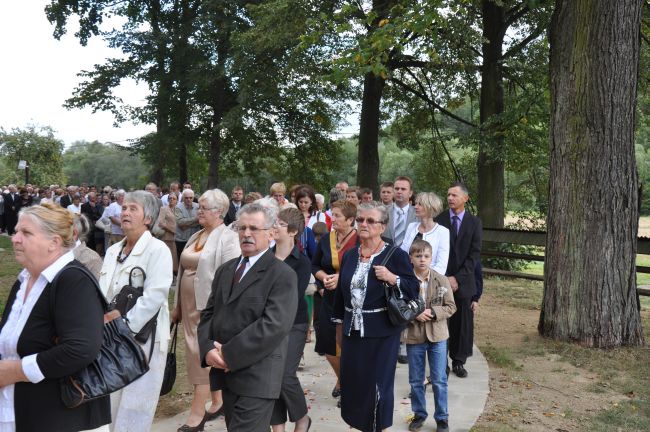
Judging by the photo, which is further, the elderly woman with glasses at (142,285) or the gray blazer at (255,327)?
the elderly woman with glasses at (142,285)

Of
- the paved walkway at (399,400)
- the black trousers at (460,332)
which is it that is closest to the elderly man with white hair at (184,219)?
the paved walkway at (399,400)

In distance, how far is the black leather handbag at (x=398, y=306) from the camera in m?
4.52

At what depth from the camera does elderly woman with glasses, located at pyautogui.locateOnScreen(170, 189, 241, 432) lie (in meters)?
5.18

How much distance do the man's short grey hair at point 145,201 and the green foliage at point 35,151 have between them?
54222 millimetres

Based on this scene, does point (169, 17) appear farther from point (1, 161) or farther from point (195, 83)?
point (1, 161)

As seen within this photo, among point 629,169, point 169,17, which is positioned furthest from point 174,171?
point 629,169

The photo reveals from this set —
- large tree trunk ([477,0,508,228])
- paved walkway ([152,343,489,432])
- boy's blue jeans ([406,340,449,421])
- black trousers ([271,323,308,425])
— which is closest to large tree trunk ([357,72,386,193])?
large tree trunk ([477,0,508,228])

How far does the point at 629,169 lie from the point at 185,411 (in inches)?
236

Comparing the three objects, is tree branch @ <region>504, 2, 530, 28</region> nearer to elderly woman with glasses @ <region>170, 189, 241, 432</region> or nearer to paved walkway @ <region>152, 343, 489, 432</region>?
paved walkway @ <region>152, 343, 489, 432</region>

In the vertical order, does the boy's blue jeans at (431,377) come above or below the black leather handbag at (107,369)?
below

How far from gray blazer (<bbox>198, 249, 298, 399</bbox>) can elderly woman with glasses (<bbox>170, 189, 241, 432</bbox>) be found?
50.3 inches

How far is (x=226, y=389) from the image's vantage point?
12.8 ft

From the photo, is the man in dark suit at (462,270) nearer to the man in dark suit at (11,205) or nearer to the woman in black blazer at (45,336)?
the woman in black blazer at (45,336)

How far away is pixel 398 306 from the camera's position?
451 centimetres
